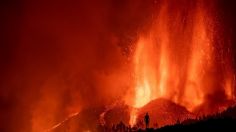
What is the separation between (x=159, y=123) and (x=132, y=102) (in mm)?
12933

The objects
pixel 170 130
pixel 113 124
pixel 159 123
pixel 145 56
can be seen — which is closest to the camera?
pixel 170 130

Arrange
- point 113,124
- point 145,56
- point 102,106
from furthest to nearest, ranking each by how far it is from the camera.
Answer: point 102,106, point 145,56, point 113,124

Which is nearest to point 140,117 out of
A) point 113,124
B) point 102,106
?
point 113,124

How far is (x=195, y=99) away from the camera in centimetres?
8281

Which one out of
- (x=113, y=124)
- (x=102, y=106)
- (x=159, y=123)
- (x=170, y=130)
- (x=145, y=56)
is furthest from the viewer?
(x=102, y=106)

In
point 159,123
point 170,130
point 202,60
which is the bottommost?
point 170,130

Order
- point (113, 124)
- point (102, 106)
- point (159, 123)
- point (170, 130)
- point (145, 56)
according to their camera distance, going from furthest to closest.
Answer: point (102, 106) → point (145, 56) → point (113, 124) → point (159, 123) → point (170, 130)

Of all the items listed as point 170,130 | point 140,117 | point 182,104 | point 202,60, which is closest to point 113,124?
point 140,117

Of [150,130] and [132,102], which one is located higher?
A: [132,102]

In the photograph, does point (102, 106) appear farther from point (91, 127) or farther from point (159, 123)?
point (159, 123)

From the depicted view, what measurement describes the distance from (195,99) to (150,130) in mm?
21451

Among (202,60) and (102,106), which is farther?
(102,106)

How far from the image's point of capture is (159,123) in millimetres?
75562

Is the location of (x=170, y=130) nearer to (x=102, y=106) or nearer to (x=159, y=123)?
(x=159, y=123)
